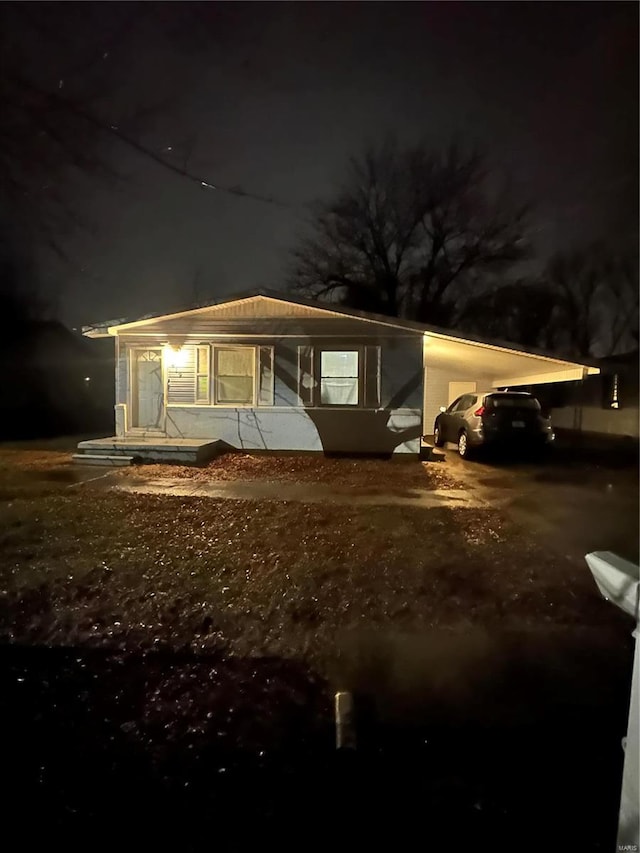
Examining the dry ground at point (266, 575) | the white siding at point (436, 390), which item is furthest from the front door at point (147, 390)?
the white siding at point (436, 390)

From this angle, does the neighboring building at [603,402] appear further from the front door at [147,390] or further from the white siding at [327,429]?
the front door at [147,390]

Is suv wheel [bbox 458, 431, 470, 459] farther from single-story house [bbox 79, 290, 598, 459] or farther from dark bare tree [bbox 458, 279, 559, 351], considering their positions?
dark bare tree [bbox 458, 279, 559, 351]

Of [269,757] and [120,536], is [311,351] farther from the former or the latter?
[269,757]

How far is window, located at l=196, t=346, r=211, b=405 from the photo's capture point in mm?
14359

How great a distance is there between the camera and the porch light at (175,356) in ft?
47.0

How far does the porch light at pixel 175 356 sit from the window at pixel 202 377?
0.33 meters

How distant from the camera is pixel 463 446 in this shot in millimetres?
14703

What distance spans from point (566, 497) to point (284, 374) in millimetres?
6827

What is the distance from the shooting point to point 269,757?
10.2ft

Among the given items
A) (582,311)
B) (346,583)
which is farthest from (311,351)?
(582,311)

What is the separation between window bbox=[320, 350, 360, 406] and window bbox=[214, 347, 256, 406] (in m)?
1.74

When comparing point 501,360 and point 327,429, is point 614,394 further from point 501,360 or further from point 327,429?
point 327,429

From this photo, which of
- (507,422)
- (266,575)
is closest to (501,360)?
(507,422)

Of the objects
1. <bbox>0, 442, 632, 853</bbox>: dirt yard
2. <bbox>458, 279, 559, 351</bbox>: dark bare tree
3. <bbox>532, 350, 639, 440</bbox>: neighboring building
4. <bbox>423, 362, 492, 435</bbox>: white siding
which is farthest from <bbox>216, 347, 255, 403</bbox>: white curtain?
<bbox>458, 279, 559, 351</bbox>: dark bare tree
